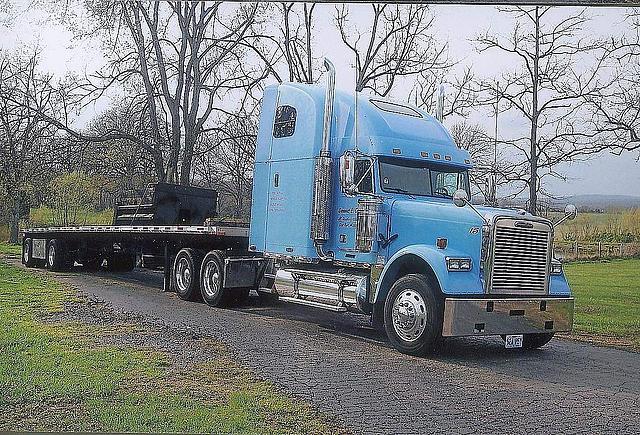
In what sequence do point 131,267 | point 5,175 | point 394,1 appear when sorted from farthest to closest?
point 131,267 → point 5,175 → point 394,1

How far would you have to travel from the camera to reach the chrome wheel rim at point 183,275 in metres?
7.62

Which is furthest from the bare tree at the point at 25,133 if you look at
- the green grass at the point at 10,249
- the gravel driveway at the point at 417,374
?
the gravel driveway at the point at 417,374

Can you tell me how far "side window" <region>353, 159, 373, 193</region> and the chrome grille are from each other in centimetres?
120

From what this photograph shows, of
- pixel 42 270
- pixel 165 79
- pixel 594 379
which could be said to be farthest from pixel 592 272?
pixel 42 270

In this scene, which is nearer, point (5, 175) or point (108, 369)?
point (108, 369)

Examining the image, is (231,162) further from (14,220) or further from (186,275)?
(14,220)

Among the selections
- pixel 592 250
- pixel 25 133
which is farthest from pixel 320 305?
pixel 25 133

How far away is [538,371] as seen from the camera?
621cm

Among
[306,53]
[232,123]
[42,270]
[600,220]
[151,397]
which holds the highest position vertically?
[306,53]

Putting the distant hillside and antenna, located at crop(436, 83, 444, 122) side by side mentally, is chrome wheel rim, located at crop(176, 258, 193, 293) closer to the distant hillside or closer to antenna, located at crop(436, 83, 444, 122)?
antenna, located at crop(436, 83, 444, 122)

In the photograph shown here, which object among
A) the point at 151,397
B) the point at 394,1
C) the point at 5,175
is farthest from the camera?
the point at 5,175

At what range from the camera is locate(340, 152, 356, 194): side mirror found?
23.5ft

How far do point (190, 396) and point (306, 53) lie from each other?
2843 mm

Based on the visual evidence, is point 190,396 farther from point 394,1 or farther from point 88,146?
point 394,1
